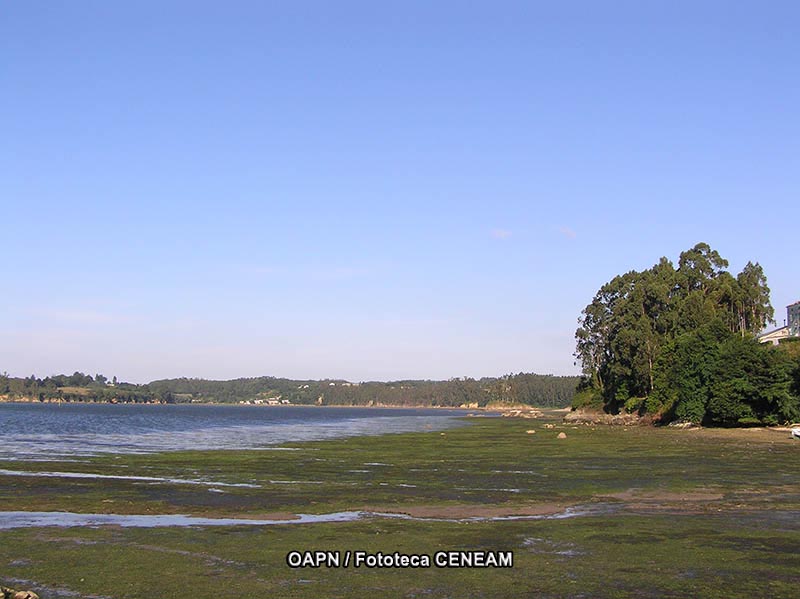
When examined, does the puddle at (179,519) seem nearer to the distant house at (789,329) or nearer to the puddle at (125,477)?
the puddle at (125,477)

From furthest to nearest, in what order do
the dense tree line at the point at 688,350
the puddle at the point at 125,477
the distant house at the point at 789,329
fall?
the distant house at the point at 789,329, the dense tree line at the point at 688,350, the puddle at the point at 125,477

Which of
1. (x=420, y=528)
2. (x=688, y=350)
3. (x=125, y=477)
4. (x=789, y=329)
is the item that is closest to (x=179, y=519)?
(x=420, y=528)

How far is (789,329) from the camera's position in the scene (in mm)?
168375

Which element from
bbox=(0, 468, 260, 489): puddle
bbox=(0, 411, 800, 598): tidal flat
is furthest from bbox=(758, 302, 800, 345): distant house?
bbox=(0, 468, 260, 489): puddle

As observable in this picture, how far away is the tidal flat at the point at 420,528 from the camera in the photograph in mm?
17750

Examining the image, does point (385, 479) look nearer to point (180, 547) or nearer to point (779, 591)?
point (180, 547)

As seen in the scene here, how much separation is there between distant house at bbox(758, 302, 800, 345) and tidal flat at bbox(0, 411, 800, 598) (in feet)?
407

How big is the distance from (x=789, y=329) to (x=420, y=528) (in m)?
166

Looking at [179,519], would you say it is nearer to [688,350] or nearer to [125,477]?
[125,477]

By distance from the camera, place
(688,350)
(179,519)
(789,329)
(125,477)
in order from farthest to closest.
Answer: (789,329)
(688,350)
(125,477)
(179,519)

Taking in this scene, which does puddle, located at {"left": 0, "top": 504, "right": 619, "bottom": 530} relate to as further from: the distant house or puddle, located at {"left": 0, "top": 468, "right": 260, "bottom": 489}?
the distant house

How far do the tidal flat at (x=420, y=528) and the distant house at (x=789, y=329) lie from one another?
407 feet

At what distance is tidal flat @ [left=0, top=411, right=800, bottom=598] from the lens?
58.2 feet

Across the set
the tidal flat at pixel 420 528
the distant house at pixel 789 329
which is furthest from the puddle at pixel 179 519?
the distant house at pixel 789 329
